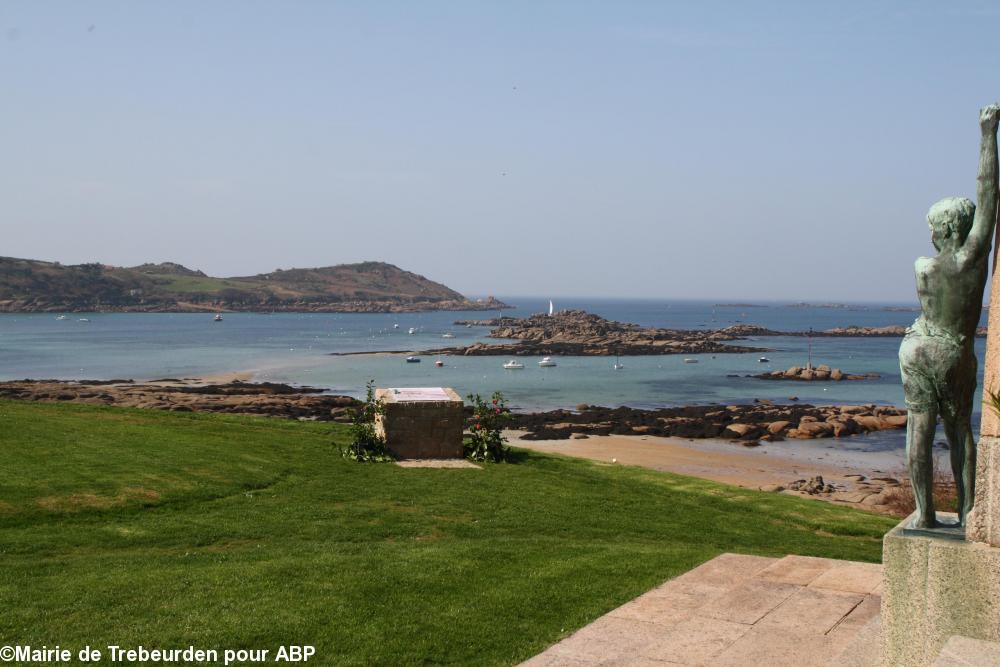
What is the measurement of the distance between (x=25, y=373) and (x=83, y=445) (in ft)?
201

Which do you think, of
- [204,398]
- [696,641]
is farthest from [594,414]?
[696,641]

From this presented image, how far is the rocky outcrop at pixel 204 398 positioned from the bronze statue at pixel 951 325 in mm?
36516

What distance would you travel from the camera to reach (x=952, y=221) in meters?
5.66

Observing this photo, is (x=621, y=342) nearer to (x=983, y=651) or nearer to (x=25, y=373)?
(x=25, y=373)

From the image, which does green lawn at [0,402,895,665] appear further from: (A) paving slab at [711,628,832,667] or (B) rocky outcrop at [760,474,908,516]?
(B) rocky outcrop at [760,474,908,516]

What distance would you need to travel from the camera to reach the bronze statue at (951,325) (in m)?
5.56

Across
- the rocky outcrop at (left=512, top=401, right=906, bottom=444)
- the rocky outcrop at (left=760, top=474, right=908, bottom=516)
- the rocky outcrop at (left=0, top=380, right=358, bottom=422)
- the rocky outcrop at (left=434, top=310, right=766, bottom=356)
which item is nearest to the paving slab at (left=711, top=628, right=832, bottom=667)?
the rocky outcrop at (left=760, top=474, right=908, bottom=516)

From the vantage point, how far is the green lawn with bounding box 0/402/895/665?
6910 millimetres

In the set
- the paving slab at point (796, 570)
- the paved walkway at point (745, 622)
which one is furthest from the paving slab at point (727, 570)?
the paving slab at point (796, 570)

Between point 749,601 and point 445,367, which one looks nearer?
point 749,601

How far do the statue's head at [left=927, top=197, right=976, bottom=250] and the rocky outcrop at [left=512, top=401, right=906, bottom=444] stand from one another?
32.5 metres

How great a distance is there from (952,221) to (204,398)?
1782 inches

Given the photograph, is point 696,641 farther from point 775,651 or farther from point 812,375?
point 812,375

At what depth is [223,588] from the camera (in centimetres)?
768
